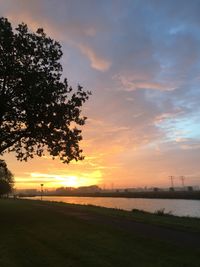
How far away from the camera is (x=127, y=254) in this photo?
1407 centimetres

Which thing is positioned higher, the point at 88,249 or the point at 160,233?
the point at 160,233

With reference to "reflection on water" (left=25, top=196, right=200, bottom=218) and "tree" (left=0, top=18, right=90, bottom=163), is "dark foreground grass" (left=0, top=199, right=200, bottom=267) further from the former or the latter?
"reflection on water" (left=25, top=196, right=200, bottom=218)

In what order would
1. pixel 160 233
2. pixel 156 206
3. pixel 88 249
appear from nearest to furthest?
pixel 88 249
pixel 160 233
pixel 156 206

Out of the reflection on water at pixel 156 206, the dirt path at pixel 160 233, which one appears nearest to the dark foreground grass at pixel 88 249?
the dirt path at pixel 160 233

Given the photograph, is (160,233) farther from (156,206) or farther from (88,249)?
(156,206)

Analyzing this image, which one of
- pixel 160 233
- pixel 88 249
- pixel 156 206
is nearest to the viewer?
pixel 88 249

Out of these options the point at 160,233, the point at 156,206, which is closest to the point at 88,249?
the point at 160,233

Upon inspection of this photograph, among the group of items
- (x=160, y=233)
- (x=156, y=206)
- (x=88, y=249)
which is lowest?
(x=88, y=249)

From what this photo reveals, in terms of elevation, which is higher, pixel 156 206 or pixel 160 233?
pixel 156 206

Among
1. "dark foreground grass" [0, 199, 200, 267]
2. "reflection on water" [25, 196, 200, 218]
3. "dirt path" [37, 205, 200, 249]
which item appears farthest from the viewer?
"reflection on water" [25, 196, 200, 218]

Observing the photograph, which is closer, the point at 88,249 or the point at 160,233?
the point at 88,249

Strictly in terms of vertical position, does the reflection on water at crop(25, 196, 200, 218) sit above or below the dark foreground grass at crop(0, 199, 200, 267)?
above

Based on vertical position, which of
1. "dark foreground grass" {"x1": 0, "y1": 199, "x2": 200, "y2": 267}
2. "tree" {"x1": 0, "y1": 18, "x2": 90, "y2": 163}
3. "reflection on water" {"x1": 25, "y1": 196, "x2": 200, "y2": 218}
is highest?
"tree" {"x1": 0, "y1": 18, "x2": 90, "y2": 163}

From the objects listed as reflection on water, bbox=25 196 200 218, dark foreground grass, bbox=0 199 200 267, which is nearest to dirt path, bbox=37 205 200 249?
dark foreground grass, bbox=0 199 200 267
